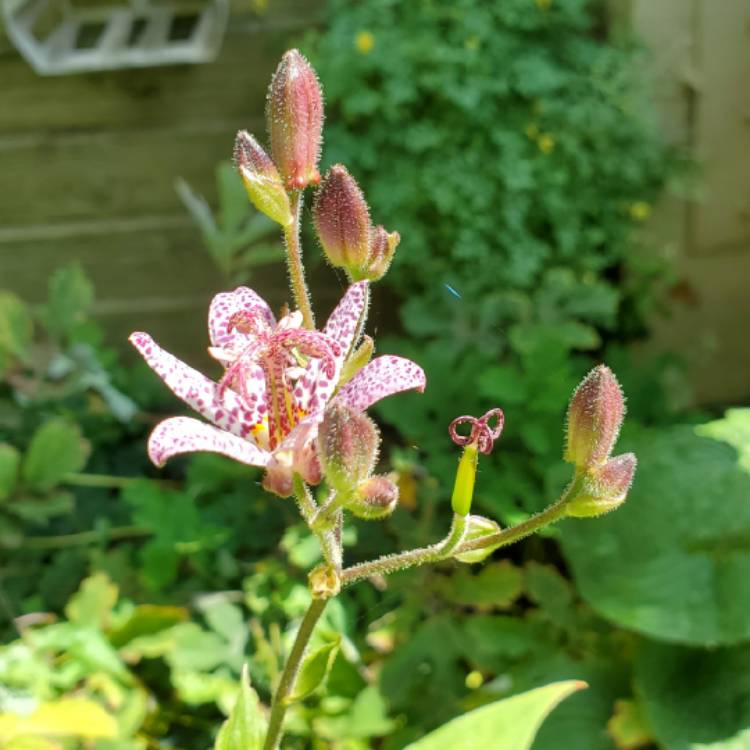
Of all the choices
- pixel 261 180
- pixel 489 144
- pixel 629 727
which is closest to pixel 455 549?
pixel 261 180

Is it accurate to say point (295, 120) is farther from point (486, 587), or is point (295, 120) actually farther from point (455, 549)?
point (486, 587)

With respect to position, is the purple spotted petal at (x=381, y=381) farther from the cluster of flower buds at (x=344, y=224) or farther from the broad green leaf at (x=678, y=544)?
the broad green leaf at (x=678, y=544)

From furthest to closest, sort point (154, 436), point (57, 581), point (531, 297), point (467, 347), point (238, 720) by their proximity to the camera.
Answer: point (531, 297)
point (467, 347)
point (57, 581)
point (238, 720)
point (154, 436)

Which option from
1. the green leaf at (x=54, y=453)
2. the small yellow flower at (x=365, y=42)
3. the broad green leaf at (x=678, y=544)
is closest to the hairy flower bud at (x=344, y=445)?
the broad green leaf at (x=678, y=544)

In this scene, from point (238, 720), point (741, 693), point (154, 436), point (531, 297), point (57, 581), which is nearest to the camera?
point (154, 436)

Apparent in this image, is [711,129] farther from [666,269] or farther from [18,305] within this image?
[18,305]

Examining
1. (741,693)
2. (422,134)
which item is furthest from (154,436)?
(422,134)

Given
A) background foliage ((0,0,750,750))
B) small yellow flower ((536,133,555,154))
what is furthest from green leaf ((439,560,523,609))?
small yellow flower ((536,133,555,154))
